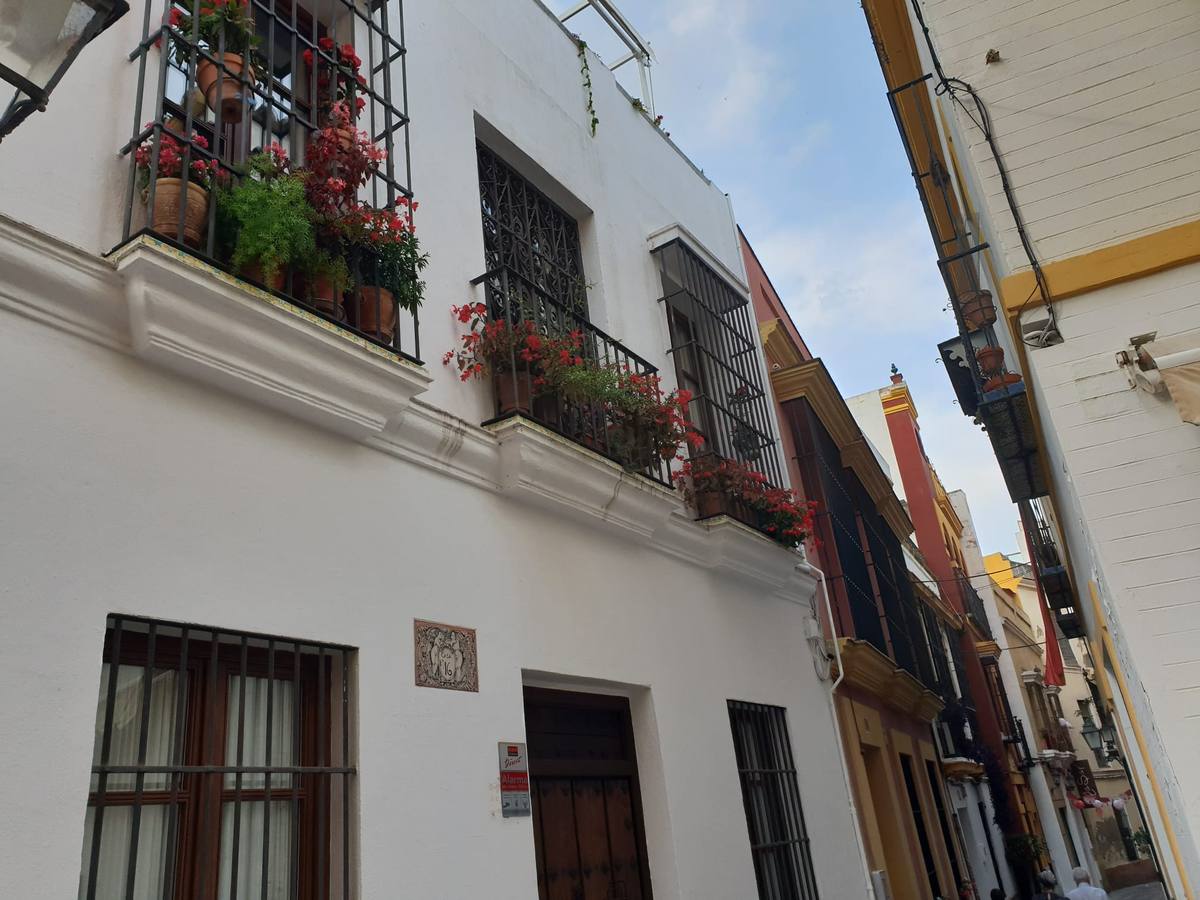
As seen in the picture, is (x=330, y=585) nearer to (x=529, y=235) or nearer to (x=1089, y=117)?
(x=529, y=235)

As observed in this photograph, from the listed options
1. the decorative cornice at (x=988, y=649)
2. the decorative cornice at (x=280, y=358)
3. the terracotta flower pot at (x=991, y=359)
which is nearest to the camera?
the decorative cornice at (x=280, y=358)

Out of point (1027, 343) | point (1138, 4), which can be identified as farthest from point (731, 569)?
point (1138, 4)

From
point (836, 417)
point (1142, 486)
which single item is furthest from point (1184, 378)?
point (836, 417)

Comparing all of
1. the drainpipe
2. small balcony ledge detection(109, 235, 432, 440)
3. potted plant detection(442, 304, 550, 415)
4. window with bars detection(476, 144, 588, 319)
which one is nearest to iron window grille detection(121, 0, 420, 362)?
small balcony ledge detection(109, 235, 432, 440)

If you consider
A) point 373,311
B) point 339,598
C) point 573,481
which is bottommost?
point 339,598

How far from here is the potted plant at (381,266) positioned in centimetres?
427

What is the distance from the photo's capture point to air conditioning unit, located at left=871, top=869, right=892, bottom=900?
7.75 metres

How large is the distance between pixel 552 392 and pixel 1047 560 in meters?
8.37

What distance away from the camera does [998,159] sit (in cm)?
535

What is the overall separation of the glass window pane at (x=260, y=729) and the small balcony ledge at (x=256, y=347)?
1.10 m

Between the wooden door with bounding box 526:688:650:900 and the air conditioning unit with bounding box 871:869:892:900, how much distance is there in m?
3.23

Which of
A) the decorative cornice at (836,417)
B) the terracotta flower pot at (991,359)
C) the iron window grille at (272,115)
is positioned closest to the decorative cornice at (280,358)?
the iron window grille at (272,115)

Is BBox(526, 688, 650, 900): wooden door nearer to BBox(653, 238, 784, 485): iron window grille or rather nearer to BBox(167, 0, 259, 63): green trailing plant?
BBox(653, 238, 784, 485): iron window grille

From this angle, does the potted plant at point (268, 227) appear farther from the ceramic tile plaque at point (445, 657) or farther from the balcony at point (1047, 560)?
the balcony at point (1047, 560)
